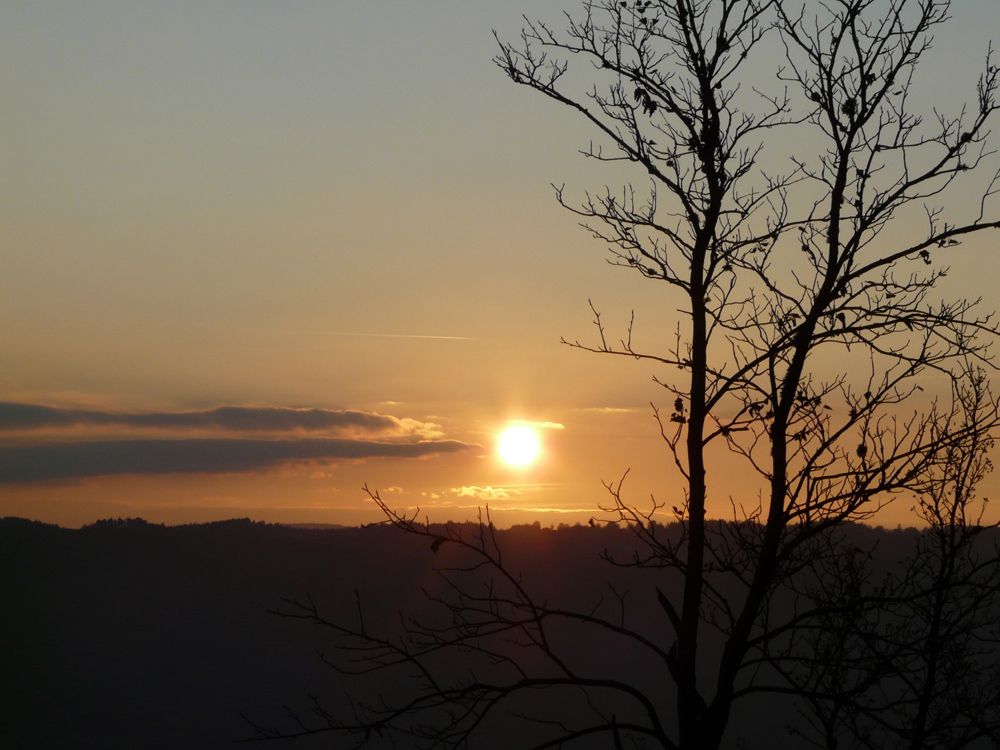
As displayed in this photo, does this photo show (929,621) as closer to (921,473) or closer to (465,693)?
(921,473)

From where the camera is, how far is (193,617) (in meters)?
112

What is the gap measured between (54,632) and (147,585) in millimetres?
11524

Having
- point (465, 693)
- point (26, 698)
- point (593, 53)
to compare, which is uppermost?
point (593, 53)

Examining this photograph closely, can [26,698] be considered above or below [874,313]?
below

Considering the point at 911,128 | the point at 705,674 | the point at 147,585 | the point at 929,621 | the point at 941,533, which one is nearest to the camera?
the point at 911,128

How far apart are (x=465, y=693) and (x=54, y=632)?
11940 centimetres

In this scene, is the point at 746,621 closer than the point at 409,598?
Yes

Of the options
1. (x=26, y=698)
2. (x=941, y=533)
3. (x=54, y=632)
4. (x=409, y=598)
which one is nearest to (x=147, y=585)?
(x=54, y=632)

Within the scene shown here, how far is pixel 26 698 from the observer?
97812 millimetres

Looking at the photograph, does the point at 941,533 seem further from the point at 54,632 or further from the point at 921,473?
the point at 54,632

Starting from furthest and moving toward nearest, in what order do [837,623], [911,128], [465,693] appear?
[837,623], [911,128], [465,693]

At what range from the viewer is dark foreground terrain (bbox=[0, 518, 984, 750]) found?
93.2 m

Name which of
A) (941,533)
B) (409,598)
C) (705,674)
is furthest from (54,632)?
(941,533)

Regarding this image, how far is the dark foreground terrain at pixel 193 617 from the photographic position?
9325 centimetres
